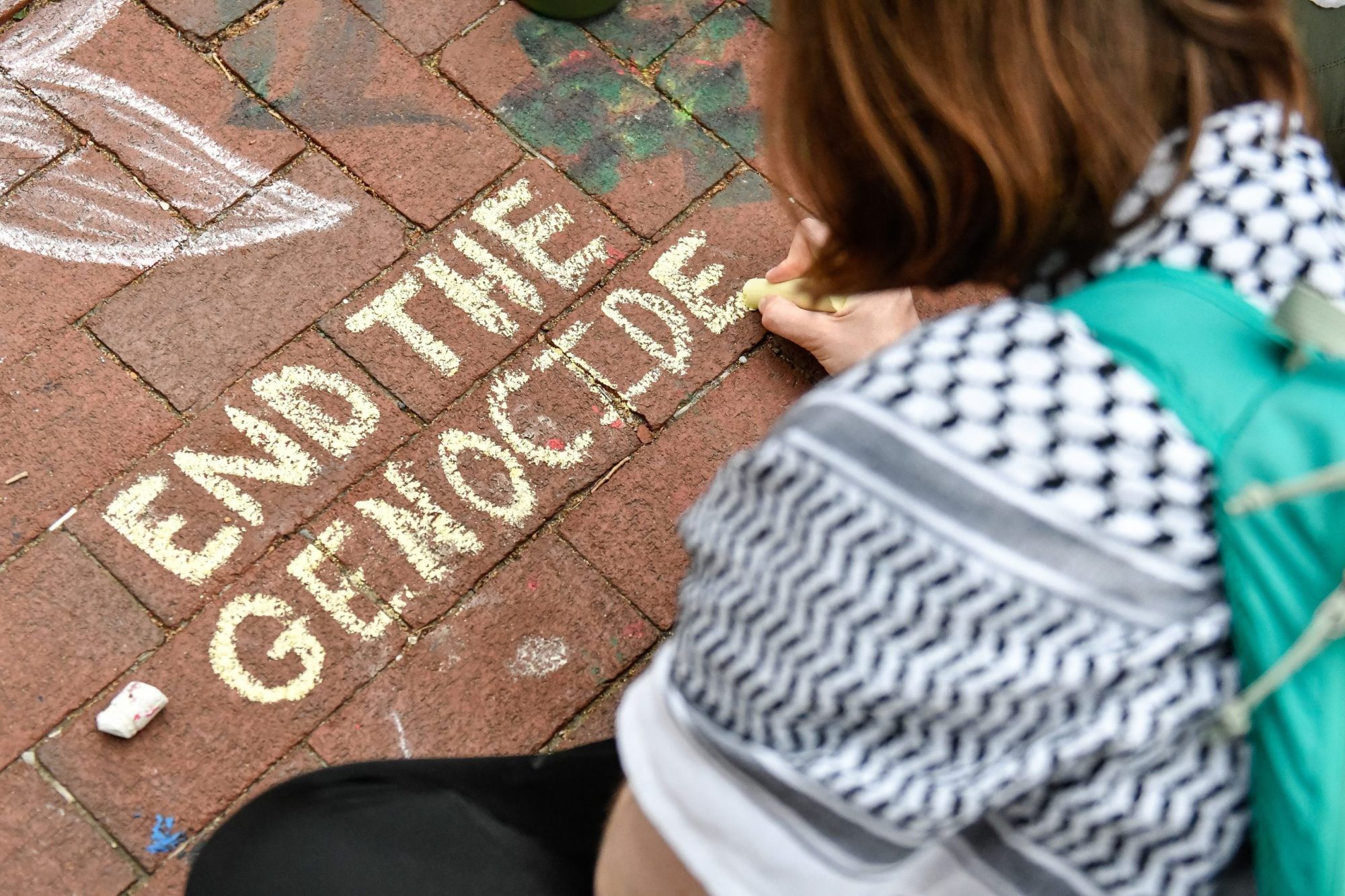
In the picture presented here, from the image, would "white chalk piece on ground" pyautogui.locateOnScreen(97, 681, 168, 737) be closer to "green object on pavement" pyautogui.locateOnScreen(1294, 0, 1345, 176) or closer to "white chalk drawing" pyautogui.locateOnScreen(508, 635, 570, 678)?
"white chalk drawing" pyautogui.locateOnScreen(508, 635, 570, 678)

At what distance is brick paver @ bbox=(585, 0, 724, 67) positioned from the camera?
2820 millimetres

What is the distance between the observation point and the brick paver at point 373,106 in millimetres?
2582

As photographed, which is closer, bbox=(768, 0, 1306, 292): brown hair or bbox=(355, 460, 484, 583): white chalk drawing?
bbox=(768, 0, 1306, 292): brown hair

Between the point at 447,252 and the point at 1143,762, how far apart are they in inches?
78.1

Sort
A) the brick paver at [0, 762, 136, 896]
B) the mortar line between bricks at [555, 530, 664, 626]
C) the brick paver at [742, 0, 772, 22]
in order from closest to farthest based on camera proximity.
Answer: the brick paver at [0, 762, 136, 896]
the mortar line between bricks at [555, 530, 664, 626]
the brick paver at [742, 0, 772, 22]

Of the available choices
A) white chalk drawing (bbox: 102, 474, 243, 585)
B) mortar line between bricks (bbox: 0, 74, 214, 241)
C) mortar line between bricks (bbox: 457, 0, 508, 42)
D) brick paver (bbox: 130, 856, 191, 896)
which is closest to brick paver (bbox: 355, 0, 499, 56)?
mortar line between bricks (bbox: 457, 0, 508, 42)

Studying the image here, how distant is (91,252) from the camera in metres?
2.41

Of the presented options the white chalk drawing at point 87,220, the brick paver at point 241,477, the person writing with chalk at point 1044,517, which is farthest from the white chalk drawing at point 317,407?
the person writing with chalk at point 1044,517

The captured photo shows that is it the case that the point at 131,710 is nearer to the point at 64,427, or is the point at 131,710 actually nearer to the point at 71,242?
the point at 64,427

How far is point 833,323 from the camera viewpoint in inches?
96.3

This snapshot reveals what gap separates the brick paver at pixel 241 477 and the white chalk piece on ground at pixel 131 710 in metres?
0.14

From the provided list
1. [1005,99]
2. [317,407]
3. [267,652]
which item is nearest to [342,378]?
[317,407]

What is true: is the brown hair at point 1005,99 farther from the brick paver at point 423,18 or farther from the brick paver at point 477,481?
the brick paver at point 423,18

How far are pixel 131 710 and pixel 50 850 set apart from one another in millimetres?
259
